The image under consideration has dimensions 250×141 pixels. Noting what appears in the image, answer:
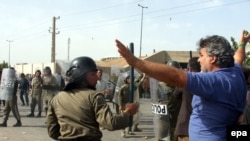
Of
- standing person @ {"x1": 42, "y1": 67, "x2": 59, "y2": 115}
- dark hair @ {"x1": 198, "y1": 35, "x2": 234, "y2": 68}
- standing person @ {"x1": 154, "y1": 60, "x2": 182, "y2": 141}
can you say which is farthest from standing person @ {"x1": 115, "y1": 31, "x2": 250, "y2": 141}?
standing person @ {"x1": 42, "y1": 67, "x2": 59, "y2": 115}

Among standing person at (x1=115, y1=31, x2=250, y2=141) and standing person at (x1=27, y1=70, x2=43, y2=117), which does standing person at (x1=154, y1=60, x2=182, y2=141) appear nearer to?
standing person at (x1=115, y1=31, x2=250, y2=141)

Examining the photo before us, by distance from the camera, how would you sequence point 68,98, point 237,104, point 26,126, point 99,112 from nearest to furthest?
point 237,104, point 99,112, point 68,98, point 26,126

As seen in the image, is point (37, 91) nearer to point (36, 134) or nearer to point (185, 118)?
point (36, 134)

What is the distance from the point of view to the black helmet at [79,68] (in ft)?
12.6

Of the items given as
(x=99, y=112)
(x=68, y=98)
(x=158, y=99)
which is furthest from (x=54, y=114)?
(x=158, y=99)

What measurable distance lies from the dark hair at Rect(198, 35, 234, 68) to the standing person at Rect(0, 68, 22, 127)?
9.77 metres

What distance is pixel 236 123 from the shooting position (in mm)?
3027

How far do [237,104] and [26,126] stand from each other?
9847mm

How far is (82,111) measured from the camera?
3643 millimetres

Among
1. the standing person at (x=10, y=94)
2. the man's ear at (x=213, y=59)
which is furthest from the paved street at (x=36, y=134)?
the man's ear at (x=213, y=59)

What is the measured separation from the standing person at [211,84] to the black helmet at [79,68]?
3.71 ft

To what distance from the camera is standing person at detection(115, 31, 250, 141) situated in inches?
108

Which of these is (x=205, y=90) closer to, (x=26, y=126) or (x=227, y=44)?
(x=227, y=44)

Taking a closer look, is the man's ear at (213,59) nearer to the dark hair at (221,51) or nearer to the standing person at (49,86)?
the dark hair at (221,51)
